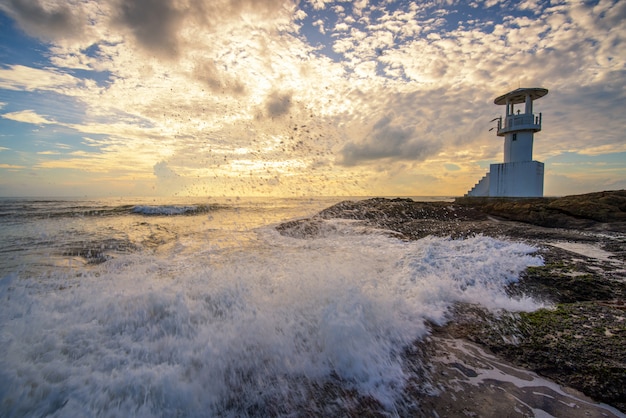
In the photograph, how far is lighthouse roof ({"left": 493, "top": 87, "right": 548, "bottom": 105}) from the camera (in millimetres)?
19748

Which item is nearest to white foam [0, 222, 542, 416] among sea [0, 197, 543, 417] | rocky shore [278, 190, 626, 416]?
sea [0, 197, 543, 417]

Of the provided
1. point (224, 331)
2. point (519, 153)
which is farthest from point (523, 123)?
point (224, 331)

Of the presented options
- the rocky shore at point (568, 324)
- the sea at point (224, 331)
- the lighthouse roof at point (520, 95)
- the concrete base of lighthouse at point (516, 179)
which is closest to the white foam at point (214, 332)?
the sea at point (224, 331)

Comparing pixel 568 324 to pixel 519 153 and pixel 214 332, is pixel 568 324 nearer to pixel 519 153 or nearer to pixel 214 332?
pixel 214 332

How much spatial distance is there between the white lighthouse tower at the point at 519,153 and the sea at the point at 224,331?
17857 mm

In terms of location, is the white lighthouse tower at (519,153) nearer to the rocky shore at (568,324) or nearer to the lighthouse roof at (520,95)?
the lighthouse roof at (520,95)

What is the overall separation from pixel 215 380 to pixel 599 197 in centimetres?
1745

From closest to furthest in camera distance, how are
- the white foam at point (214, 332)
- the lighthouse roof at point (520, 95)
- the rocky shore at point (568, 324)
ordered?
1. the white foam at point (214, 332)
2. the rocky shore at point (568, 324)
3. the lighthouse roof at point (520, 95)

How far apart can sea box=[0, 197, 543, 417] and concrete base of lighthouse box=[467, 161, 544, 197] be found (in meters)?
17.7

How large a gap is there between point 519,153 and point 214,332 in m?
24.4

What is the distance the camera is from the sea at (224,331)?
2236 mm

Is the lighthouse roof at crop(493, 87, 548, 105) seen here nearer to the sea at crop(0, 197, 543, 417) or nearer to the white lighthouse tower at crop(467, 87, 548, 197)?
the white lighthouse tower at crop(467, 87, 548, 197)

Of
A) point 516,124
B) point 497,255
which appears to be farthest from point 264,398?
point 516,124

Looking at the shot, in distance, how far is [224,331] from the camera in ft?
10.1
